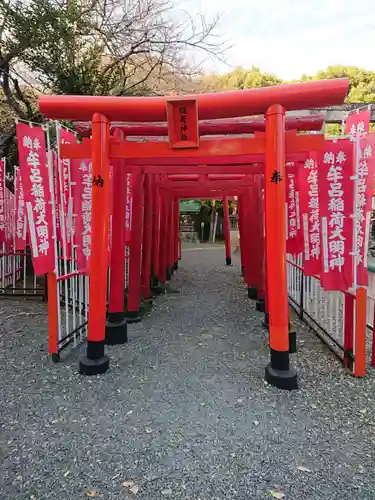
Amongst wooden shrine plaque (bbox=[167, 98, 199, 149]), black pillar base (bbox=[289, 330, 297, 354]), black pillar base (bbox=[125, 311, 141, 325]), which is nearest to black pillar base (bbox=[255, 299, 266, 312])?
black pillar base (bbox=[289, 330, 297, 354])

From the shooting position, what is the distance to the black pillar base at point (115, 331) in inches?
179

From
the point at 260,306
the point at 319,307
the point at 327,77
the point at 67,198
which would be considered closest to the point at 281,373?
the point at 319,307

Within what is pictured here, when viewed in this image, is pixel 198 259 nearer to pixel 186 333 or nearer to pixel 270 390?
pixel 186 333

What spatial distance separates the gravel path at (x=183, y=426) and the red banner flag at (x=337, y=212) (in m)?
1.00

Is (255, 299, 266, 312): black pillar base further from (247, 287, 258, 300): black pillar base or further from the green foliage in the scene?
the green foliage

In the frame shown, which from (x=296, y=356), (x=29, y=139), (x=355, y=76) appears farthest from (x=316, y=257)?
(x=355, y=76)

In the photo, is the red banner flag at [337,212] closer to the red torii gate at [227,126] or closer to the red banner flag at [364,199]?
the red banner flag at [364,199]

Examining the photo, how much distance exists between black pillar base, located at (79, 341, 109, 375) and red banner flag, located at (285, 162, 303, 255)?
286cm

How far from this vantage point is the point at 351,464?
7.39 ft

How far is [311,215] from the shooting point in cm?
414

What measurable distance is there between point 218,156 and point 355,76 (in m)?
16.7

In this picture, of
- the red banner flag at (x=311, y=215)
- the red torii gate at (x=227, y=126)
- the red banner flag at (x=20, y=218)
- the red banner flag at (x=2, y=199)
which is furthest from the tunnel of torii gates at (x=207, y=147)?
the red banner flag at (x=2, y=199)

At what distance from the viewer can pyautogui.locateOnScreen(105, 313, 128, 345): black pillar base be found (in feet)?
14.9

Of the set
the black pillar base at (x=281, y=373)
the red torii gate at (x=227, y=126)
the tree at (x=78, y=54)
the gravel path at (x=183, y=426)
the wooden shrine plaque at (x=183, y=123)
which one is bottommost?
the gravel path at (x=183, y=426)
